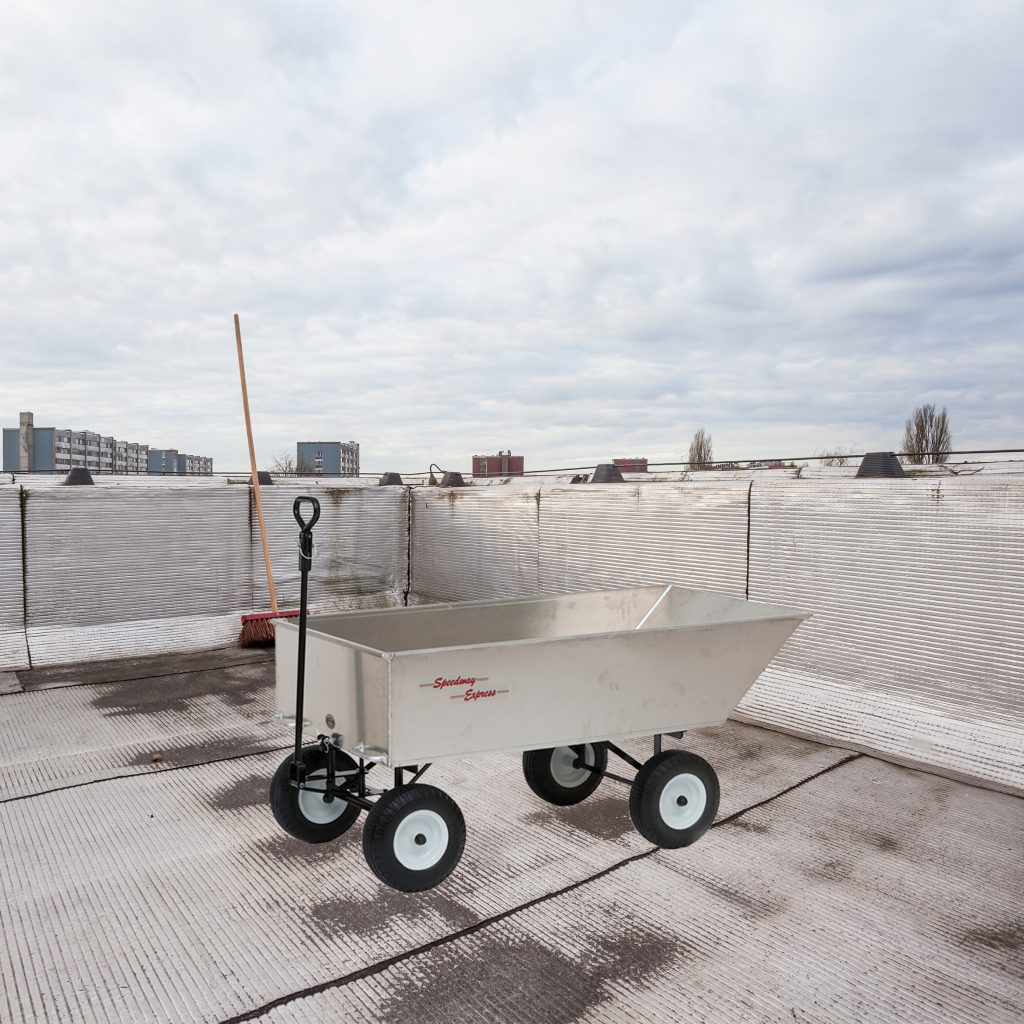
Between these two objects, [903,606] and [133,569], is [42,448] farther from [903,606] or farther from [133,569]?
[903,606]

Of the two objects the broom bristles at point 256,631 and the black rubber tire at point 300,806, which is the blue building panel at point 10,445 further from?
the black rubber tire at point 300,806

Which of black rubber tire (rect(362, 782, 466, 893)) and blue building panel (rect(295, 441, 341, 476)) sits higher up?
blue building panel (rect(295, 441, 341, 476))

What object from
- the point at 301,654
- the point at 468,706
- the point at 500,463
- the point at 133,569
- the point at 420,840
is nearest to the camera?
the point at 468,706

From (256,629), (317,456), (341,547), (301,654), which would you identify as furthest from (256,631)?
(317,456)

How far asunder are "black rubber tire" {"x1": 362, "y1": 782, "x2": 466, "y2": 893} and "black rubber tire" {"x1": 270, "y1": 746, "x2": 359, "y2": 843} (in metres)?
0.49

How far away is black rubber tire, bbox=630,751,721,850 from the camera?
3.91 meters

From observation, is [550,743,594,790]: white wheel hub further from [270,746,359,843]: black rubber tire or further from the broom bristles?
the broom bristles

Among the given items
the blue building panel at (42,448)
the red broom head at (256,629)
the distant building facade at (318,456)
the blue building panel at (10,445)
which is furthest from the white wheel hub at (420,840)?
the blue building panel at (10,445)

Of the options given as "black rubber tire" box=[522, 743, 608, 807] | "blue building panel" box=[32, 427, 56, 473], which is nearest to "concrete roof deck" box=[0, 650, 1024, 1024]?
"black rubber tire" box=[522, 743, 608, 807]

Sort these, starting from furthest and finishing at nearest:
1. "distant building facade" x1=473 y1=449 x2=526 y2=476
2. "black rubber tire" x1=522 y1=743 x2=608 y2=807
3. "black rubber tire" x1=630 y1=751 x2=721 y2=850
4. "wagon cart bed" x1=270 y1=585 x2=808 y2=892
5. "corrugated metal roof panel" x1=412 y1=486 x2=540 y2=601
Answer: "distant building facade" x1=473 y1=449 x2=526 y2=476, "corrugated metal roof panel" x1=412 y1=486 x2=540 y2=601, "black rubber tire" x1=522 y1=743 x2=608 y2=807, "black rubber tire" x1=630 y1=751 x2=721 y2=850, "wagon cart bed" x1=270 y1=585 x2=808 y2=892

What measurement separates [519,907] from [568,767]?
123cm

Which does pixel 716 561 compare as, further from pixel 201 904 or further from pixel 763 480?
pixel 201 904

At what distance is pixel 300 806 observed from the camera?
3889 millimetres

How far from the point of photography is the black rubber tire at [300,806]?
150 inches
